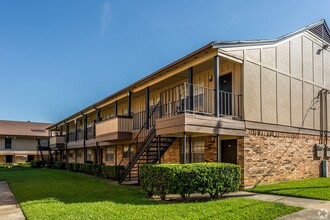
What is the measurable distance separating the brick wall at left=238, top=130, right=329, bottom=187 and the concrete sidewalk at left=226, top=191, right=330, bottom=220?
4.68 feet

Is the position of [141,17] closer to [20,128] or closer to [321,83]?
[321,83]

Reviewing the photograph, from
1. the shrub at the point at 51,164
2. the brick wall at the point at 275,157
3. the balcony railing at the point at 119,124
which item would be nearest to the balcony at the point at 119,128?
the balcony railing at the point at 119,124

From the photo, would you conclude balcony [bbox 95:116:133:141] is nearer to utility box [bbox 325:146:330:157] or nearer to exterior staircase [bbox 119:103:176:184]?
exterior staircase [bbox 119:103:176:184]

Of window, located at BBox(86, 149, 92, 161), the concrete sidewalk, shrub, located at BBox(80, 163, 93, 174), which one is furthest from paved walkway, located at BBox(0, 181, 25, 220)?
window, located at BBox(86, 149, 92, 161)

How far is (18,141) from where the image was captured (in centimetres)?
4722

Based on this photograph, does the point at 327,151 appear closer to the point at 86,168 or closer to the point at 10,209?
the point at 10,209

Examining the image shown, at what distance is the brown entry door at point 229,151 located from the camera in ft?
40.5

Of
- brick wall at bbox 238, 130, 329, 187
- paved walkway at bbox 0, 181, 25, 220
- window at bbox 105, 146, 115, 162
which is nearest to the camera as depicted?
paved walkway at bbox 0, 181, 25, 220

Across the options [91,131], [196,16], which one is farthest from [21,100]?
[196,16]

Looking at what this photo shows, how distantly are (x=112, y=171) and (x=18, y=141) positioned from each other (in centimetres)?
3659

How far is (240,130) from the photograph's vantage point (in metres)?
11.6

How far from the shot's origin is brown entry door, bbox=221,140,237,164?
487 inches

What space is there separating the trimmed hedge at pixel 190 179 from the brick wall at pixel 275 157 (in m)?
1.83

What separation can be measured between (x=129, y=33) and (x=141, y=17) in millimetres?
5331
